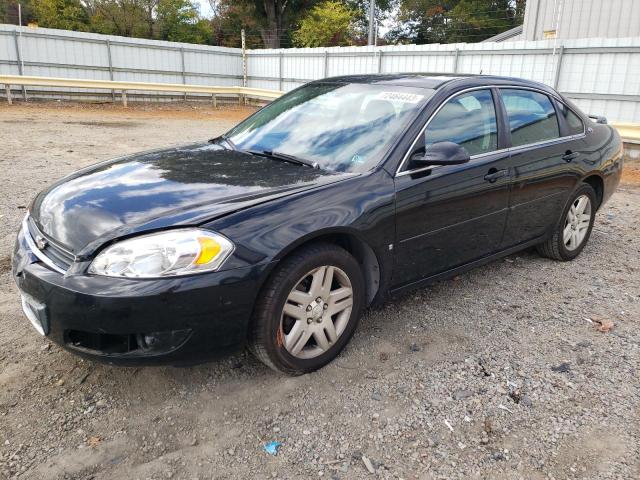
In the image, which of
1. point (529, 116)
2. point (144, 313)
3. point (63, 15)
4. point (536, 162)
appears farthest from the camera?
point (63, 15)

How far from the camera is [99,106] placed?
1898 cm

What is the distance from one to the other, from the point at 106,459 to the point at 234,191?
139cm

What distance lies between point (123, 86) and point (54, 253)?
18.1m

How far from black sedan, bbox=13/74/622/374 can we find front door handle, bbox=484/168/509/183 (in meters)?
0.01

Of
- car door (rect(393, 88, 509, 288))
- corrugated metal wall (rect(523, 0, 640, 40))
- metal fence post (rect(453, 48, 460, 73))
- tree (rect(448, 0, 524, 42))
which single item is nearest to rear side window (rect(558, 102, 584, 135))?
car door (rect(393, 88, 509, 288))

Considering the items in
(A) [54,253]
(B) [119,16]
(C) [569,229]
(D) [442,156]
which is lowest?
(C) [569,229]

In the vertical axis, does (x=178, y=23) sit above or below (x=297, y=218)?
above

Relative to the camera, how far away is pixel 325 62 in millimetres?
18984

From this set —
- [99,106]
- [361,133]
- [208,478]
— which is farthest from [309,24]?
[208,478]

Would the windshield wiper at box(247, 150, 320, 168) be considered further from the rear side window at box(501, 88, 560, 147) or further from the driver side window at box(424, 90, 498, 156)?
the rear side window at box(501, 88, 560, 147)

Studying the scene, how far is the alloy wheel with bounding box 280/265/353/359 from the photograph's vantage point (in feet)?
9.13

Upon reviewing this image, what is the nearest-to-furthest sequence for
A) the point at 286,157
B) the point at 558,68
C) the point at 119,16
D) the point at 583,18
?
1. the point at 286,157
2. the point at 558,68
3. the point at 583,18
4. the point at 119,16

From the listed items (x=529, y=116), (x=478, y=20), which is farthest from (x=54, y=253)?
(x=478, y=20)

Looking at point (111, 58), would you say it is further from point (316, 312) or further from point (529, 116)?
point (316, 312)
